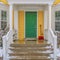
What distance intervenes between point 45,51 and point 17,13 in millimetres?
5772

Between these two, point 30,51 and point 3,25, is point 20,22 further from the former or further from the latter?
point 30,51

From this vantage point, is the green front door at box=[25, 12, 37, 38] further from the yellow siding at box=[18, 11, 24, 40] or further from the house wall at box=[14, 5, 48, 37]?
the house wall at box=[14, 5, 48, 37]

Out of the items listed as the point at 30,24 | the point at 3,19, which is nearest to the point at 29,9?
the point at 30,24

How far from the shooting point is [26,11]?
18328 millimetres

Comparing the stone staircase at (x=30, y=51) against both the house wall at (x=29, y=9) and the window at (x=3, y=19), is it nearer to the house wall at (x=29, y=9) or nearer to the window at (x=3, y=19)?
the window at (x=3, y=19)

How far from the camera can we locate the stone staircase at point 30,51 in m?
13.0

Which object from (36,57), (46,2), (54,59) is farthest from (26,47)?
(46,2)

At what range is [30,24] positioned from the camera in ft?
60.1

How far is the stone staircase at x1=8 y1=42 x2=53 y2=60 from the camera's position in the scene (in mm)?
13047

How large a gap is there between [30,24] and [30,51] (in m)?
5.17

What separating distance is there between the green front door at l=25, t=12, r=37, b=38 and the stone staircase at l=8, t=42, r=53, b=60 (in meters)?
4.15

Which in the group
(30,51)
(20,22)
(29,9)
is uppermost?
(29,9)

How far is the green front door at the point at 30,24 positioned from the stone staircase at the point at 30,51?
4.15 meters

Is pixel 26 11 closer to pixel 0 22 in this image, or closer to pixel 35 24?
pixel 35 24
